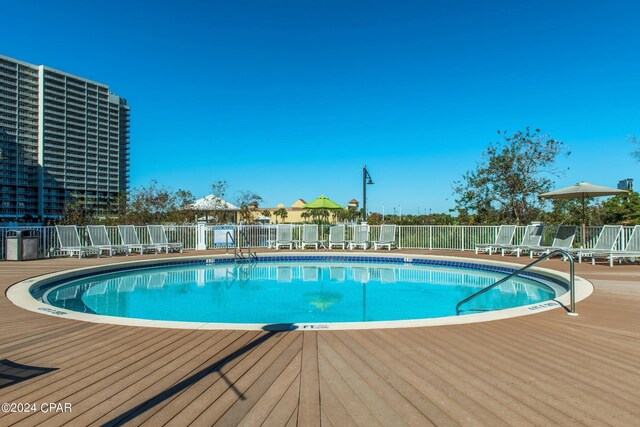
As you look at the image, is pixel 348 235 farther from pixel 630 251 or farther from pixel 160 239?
pixel 630 251

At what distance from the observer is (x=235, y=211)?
21766 millimetres

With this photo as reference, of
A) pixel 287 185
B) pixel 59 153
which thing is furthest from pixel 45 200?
pixel 287 185

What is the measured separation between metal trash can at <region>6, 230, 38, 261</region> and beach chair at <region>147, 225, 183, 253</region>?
313 cm

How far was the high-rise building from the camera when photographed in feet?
235

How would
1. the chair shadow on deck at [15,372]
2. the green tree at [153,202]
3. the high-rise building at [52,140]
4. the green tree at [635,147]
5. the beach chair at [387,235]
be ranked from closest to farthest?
the chair shadow on deck at [15,372] < the beach chair at [387,235] < the green tree at [635,147] < the green tree at [153,202] < the high-rise building at [52,140]

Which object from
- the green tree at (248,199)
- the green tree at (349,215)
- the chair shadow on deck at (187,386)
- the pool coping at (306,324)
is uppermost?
the green tree at (248,199)

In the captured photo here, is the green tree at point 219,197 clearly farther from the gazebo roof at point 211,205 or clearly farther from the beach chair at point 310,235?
the beach chair at point 310,235

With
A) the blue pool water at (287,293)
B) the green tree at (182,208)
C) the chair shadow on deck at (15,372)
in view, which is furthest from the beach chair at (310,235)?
the chair shadow on deck at (15,372)

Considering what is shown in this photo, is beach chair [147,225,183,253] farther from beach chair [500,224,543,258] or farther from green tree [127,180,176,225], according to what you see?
beach chair [500,224,543,258]

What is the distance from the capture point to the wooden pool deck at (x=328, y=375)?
6.51 ft

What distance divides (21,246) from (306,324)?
9.32m

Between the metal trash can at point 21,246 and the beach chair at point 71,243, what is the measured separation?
0.62 m

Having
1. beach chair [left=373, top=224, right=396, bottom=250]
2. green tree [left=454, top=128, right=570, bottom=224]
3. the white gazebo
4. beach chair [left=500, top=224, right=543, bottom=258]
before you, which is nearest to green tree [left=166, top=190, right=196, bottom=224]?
the white gazebo

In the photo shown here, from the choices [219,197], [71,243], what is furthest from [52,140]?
[71,243]
